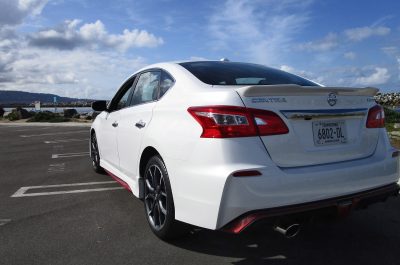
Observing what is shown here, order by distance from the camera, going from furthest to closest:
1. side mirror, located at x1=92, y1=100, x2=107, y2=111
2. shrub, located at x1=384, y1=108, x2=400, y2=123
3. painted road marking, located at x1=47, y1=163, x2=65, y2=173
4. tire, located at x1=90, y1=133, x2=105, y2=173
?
shrub, located at x1=384, y1=108, x2=400, y2=123, painted road marking, located at x1=47, y1=163, x2=65, y2=173, tire, located at x1=90, y1=133, x2=105, y2=173, side mirror, located at x1=92, y1=100, x2=107, y2=111

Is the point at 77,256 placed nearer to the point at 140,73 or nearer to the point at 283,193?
the point at 283,193

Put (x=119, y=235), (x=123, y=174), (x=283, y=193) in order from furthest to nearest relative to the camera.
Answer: (x=123, y=174) < (x=119, y=235) < (x=283, y=193)

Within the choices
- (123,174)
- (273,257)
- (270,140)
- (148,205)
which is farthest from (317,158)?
(123,174)

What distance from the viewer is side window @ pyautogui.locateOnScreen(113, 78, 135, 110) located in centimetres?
507

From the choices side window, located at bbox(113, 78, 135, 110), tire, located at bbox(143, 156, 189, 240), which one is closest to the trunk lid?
tire, located at bbox(143, 156, 189, 240)

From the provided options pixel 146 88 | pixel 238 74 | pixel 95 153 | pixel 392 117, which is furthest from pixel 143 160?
pixel 392 117

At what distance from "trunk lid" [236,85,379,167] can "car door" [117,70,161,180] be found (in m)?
1.35

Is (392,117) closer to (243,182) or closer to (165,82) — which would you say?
(165,82)

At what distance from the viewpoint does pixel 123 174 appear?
4801mm

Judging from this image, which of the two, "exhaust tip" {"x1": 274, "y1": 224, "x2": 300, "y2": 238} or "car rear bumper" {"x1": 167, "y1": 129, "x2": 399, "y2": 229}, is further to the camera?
"exhaust tip" {"x1": 274, "y1": 224, "x2": 300, "y2": 238}

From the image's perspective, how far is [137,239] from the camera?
152 inches

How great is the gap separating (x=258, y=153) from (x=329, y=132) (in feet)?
2.19

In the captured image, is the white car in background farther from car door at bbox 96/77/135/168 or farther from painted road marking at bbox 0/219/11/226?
painted road marking at bbox 0/219/11/226

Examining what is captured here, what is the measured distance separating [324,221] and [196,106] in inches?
52.1
